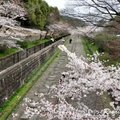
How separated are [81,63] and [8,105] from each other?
5.51m

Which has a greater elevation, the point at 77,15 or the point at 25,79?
the point at 77,15

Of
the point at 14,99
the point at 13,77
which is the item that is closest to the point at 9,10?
the point at 13,77

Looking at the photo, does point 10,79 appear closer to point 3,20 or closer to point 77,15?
point 77,15

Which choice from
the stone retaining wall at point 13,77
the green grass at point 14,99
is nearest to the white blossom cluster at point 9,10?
the stone retaining wall at point 13,77

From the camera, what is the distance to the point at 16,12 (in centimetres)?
2102

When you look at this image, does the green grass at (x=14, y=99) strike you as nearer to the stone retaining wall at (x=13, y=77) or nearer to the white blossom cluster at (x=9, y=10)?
the stone retaining wall at (x=13, y=77)

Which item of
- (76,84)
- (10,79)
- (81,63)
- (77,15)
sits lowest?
(10,79)

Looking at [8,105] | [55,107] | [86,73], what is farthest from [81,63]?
[8,105]

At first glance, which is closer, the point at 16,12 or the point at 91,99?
the point at 91,99

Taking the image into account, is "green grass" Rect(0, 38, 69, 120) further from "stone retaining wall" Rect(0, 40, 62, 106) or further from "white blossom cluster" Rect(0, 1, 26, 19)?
"white blossom cluster" Rect(0, 1, 26, 19)

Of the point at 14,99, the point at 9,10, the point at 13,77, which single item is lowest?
the point at 14,99

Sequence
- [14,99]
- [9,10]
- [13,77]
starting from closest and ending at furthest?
[14,99] → [13,77] → [9,10]

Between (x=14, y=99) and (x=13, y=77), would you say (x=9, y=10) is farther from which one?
(x=14, y=99)

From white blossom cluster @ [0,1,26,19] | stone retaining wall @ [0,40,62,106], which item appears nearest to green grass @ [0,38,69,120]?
stone retaining wall @ [0,40,62,106]
